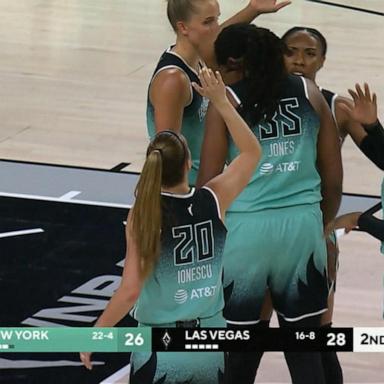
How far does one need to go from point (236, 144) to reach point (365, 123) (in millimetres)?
652

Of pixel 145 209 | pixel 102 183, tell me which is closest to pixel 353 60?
pixel 102 183

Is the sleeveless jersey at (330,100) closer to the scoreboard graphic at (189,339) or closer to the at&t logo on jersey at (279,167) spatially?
the at&t logo on jersey at (279,167)

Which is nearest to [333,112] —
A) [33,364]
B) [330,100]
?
[330,100]

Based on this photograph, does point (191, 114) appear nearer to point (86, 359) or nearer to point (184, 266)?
point (184, 266)

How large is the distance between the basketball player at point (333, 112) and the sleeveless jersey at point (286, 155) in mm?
223

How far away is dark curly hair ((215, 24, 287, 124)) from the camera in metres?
4.93

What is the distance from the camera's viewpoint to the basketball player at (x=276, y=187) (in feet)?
16.2

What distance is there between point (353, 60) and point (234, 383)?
26.9 ft

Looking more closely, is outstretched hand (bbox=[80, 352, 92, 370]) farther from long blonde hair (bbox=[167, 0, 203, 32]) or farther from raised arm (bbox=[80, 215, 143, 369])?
long blonde hair (bbox=[167, 0, 203, 32])

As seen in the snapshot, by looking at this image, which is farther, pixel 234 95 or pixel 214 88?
pixel 234 95

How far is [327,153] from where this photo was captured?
5.09 m

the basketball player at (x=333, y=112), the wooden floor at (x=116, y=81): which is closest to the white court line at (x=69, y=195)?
the wooden floor at (x=116, y=81)

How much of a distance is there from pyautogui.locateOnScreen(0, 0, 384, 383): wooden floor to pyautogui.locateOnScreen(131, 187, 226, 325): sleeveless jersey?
6.34 feet

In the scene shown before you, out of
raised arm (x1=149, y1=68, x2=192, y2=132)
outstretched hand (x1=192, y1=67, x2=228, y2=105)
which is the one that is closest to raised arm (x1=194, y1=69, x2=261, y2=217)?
outstretched hand (x1=192, y1=67, x2=228, y2=105)
